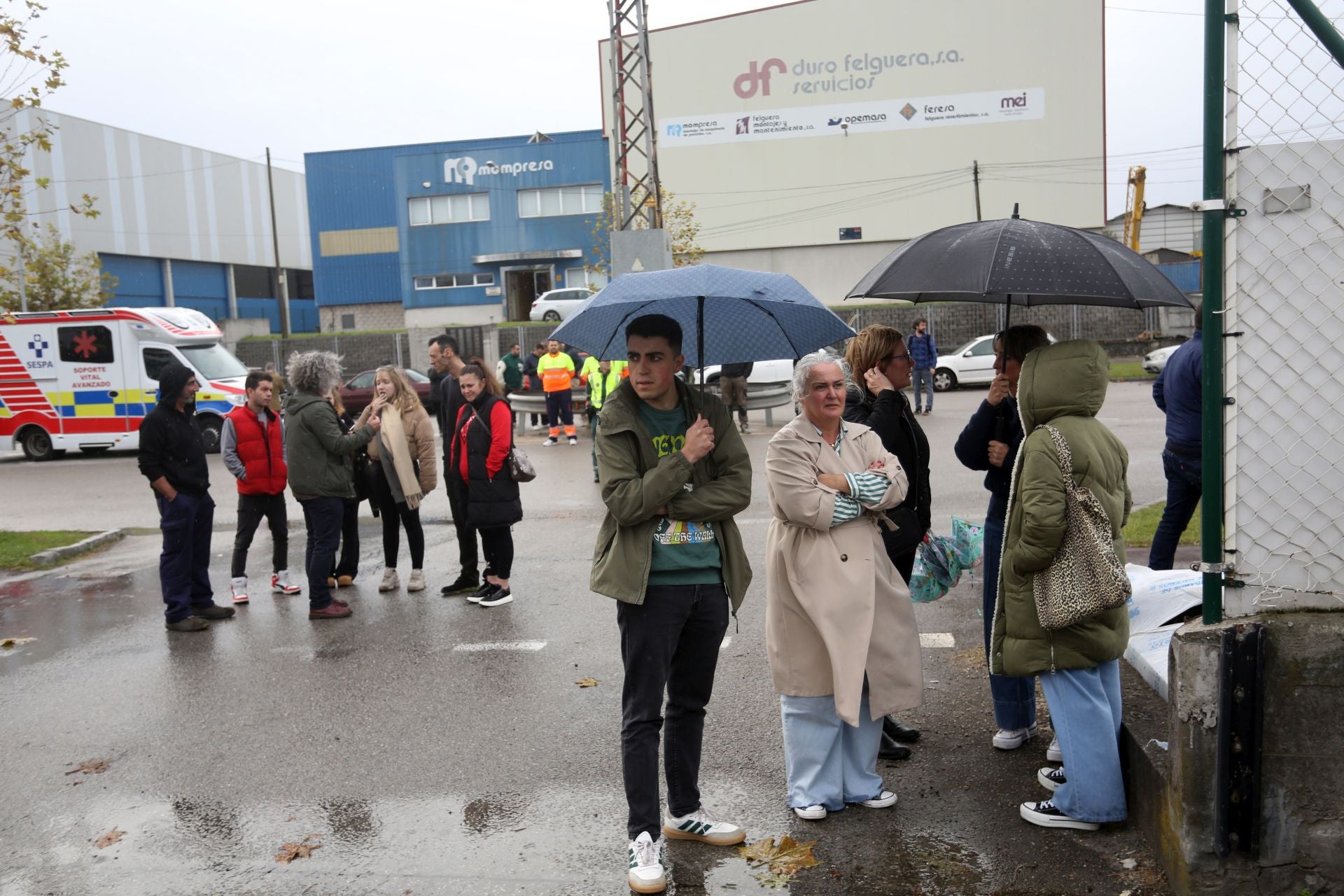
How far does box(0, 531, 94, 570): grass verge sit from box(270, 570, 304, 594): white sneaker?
10.2 ft

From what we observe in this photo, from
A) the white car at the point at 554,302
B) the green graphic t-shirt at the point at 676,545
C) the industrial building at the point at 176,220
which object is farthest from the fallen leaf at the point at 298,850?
the industrial building at the point at 176,220

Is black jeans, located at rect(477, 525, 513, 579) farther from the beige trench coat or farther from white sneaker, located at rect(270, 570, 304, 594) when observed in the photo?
the beige trench coat

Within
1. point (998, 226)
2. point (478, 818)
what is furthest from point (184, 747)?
point (998, 226)

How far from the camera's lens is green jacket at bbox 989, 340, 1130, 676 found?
378 cm

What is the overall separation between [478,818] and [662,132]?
47307 millimetres

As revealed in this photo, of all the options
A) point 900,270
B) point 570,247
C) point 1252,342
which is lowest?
point 1252,342

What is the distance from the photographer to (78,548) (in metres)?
10.7

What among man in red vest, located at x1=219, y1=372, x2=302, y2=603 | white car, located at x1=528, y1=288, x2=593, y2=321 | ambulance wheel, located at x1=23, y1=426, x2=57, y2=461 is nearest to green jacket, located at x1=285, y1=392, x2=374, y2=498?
man in red vest, located at x1=219, y1=372, x2=302, y2=603

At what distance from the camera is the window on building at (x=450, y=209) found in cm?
4912

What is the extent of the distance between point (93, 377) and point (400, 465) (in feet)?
47.5

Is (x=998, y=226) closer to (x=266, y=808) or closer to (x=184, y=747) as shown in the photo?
(x=266, y=808)

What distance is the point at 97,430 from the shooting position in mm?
20141

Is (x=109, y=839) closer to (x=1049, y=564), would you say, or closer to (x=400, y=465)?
(x=1049, y=564)

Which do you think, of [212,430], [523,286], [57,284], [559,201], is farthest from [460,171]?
[212,430]
